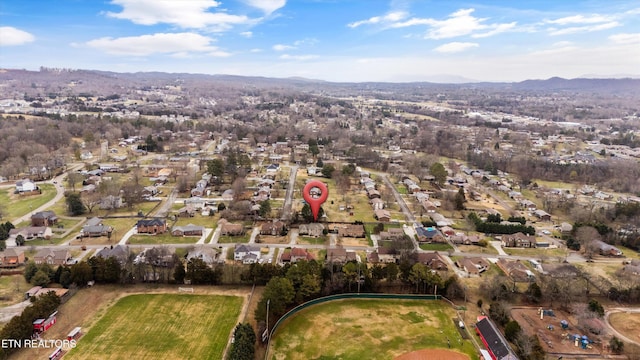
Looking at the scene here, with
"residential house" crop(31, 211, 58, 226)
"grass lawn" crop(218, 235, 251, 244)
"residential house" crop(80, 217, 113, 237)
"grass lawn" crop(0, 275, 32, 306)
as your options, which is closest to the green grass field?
"grass lawn" crop(0, 275, 32, 306)

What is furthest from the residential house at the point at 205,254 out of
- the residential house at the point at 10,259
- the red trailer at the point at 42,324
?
the residential house at the point at 10,259

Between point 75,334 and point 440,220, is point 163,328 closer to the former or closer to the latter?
point 75,334

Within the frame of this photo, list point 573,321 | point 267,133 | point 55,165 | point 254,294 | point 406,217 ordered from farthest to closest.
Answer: point 267,133 → point 55,165 → point 406,217 → point 254,294 → point 573,321

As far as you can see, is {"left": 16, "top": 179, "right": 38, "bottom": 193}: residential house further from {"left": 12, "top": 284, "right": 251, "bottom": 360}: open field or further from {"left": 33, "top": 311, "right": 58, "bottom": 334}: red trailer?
{"left": 33, "top": 311, "right": 58, "bottom": 334}: red trailer

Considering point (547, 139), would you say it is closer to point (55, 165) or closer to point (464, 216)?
point (464, 216)

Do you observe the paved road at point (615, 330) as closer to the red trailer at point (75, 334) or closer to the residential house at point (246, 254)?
the residential house at point (246, 254)

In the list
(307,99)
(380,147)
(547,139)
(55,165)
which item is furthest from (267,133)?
(307,99)
